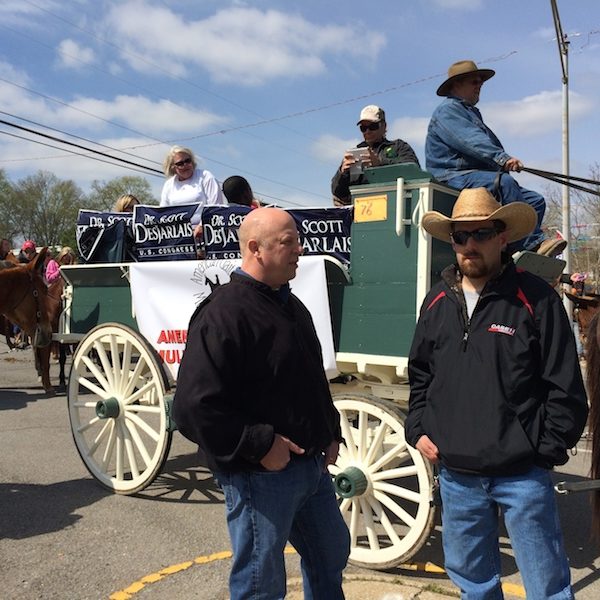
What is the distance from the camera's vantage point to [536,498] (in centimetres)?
221

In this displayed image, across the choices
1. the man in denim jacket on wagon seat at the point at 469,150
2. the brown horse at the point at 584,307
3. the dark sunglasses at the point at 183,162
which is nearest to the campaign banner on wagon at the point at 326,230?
the man in denim jacket on wagon seat at the point at 469,150

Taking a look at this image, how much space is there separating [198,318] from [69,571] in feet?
7.20

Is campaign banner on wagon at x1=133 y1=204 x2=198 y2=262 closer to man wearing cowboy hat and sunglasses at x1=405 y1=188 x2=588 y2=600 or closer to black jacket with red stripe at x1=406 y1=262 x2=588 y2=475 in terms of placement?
man wearing cowboy hat and sunglasses at x1=405 y1=188 x2=588 y2=600

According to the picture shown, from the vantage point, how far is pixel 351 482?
11.9 ft

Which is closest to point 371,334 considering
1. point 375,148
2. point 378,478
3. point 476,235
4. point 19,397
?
point 378,478

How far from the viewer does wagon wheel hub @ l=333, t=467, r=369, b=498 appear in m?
3.62

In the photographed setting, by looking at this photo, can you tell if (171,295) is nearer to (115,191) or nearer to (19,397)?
(19,397)

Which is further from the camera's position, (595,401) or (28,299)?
(28,299)

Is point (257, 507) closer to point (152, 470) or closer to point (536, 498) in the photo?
point (536, 498)

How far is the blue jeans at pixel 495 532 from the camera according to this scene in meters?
2.20

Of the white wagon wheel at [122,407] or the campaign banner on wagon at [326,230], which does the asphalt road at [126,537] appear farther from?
the campaign banner on wagon at [326,230]

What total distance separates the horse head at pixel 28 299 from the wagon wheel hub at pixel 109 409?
3389 millimetres

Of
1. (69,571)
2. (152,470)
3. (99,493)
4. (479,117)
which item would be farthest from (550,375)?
(99,493)

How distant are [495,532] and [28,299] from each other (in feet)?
23.0
